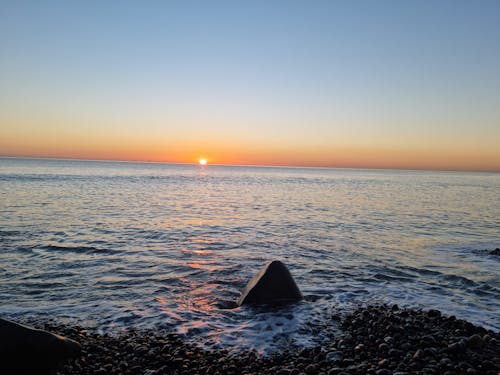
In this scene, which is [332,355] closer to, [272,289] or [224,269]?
[272,289]

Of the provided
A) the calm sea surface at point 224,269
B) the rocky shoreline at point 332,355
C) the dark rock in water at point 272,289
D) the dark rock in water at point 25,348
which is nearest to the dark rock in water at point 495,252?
the calm sea surface at point 224,269

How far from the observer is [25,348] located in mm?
4711

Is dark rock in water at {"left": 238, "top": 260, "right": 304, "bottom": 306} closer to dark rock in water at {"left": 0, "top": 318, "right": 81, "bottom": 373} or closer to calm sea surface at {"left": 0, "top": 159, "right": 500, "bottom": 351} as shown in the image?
calm sea surface at {"left": 0, "top": 159, "right": 500, "bottom": 351}

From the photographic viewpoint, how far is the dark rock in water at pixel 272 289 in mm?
8094

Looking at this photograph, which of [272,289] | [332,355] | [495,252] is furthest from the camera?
[495,252]

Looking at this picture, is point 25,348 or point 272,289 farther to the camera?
point 272,289

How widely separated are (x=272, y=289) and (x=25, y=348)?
527cm

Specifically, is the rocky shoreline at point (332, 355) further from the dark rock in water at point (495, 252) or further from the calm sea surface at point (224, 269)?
the dark rock in water at point (495, 252)

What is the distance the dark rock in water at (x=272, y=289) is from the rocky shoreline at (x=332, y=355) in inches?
70.5

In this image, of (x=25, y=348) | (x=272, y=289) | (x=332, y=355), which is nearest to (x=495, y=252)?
(x=272, y=289)

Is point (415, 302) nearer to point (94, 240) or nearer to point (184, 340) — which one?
point (184, 340)

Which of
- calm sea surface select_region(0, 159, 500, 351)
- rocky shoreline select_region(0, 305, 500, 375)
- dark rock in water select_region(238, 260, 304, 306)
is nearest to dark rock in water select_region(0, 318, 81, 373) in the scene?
rocky shoreline select_region(0, 305, 500, 375)

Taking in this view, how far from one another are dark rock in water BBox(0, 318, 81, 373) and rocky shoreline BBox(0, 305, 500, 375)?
0.32ft

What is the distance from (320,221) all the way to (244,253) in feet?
31.6
